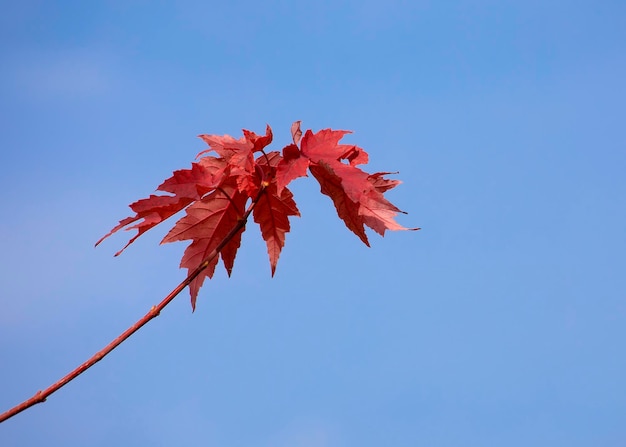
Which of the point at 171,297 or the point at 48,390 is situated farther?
the point at 171,297

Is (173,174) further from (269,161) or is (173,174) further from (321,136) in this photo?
(321,136)

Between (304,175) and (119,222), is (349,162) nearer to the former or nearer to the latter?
(304,175)

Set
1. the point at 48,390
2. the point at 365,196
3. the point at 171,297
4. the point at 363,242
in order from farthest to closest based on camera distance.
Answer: the point at 363,242 → the point at 365,196 → the point at 171,297 → the point at 48,390

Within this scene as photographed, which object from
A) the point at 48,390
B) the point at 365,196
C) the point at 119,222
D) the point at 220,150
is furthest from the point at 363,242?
the point at 48,390

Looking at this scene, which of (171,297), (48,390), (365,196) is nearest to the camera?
(48,390)

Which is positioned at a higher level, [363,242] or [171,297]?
[363,242]

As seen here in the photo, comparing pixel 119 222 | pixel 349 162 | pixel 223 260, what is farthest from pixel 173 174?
pixel 349 162

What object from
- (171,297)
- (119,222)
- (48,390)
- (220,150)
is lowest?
(48,390)
